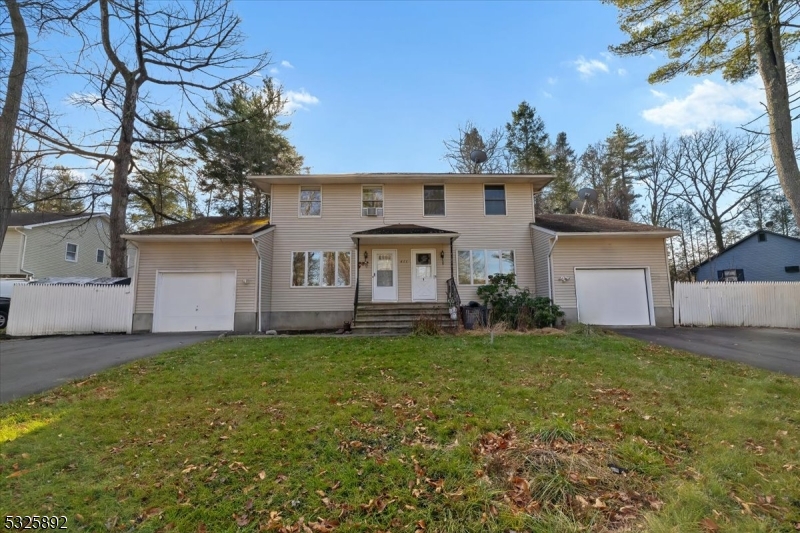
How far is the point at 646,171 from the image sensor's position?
26844 mm

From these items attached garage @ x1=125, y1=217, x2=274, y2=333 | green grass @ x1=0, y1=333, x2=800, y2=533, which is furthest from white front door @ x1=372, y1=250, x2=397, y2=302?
green grass @ x1=0, y1=333, x2=800, y2=533

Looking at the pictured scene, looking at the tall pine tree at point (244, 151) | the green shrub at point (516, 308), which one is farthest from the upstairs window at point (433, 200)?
the tall pine tree at point (244, 151)

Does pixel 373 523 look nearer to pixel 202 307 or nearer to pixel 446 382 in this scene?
pixel 446 382

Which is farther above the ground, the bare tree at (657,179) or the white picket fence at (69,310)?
the bare tree at (657,179)

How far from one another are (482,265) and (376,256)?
13.4 ft

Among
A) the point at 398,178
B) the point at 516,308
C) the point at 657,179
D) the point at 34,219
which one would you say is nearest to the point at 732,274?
the point at 657,179

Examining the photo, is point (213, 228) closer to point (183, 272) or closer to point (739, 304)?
point (183, 272)

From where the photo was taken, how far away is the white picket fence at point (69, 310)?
1130 centimetres

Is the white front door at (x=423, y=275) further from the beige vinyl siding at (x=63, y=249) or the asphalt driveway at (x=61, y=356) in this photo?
the beige vinyl siding at (x=63, y=249)

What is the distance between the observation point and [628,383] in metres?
5.05

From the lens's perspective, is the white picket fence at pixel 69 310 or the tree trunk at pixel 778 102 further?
the white picket fence at pixel 69 310

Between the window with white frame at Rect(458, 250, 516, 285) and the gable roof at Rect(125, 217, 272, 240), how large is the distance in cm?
749

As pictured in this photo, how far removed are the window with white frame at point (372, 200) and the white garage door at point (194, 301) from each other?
5442 millimetres

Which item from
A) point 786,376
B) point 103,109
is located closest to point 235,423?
point 786,376
